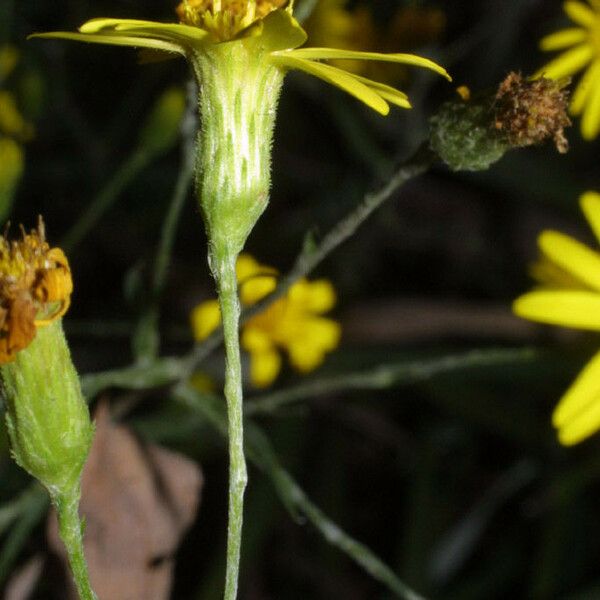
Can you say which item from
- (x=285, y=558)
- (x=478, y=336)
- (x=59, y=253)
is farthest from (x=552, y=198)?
(x=59, y=253)

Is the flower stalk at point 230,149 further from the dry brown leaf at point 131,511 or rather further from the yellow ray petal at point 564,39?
the yellow ray petal at point 564,39

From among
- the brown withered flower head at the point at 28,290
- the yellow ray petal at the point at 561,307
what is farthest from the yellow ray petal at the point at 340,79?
the yellow ray petal at the point at 561,307

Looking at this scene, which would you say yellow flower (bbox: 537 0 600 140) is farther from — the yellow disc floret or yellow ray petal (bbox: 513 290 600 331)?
the yellow disc floret

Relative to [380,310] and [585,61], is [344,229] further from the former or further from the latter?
[380,310]

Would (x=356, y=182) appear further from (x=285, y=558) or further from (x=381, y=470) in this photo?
(x=285, y=558)

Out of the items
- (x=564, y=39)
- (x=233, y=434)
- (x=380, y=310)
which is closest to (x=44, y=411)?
(x=233, y=434)
